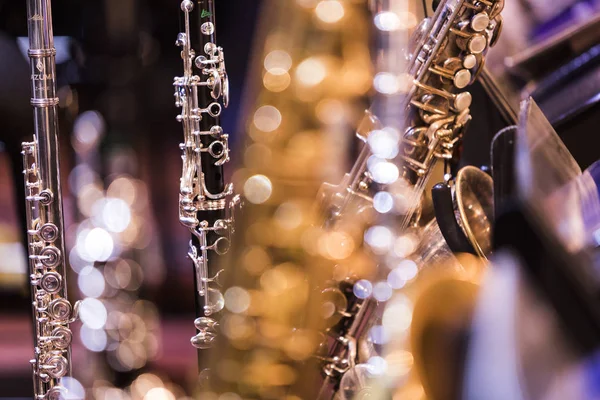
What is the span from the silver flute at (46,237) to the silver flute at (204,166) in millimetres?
228

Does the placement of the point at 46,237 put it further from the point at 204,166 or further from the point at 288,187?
the point at 288,187

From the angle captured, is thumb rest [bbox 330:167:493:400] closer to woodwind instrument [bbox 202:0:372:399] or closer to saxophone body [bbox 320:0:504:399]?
saxophone body [bbox 320:0:504:399]

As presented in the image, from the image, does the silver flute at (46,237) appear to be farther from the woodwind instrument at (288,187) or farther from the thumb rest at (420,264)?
the woodwind instrument at (288,187)

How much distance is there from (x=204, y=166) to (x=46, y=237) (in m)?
0.31

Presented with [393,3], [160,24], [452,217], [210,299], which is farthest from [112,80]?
[393,3]

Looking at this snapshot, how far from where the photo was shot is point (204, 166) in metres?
1.23

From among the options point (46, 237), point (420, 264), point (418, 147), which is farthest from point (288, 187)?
point (46, 237)

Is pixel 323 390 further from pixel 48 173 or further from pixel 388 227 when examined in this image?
pixel 48 173

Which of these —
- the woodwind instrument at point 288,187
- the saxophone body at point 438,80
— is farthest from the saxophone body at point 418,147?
the woodwind instrument at point 288,187

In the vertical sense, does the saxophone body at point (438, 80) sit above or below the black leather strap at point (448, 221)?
above

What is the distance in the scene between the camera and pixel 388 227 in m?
0.79

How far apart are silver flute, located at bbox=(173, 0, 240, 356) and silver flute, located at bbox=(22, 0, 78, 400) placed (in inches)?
9.0

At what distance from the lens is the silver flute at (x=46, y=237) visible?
1.23 meters

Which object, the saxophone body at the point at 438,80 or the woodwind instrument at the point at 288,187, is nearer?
the woodwind instrument at the point at 288,187
